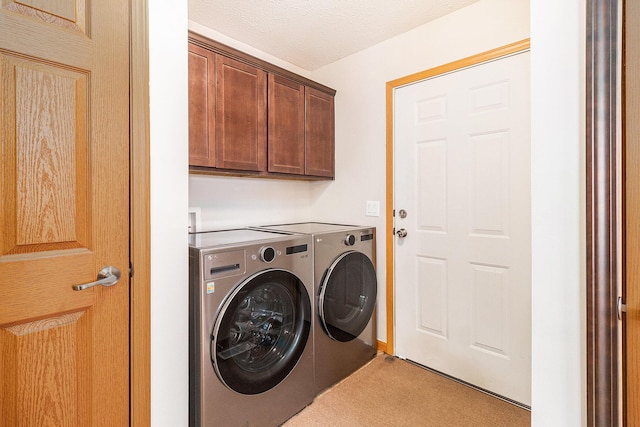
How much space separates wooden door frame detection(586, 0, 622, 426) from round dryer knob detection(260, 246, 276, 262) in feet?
4.20

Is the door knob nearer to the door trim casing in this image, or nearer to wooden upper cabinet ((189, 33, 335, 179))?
wooden upper cabinet ((189, 33, 335, 179))

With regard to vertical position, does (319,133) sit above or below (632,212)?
above

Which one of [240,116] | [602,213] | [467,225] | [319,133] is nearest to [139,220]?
[240,116]

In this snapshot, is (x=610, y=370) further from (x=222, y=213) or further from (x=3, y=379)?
(x=222, y=213)

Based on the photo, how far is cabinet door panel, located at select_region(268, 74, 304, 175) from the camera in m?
2.21

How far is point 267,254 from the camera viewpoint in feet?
5.43

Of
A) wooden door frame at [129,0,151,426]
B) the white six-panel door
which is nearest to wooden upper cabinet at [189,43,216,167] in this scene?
wooden door frame at [129,0,151,426]

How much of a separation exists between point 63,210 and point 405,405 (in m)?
1.96

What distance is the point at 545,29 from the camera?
2.97 ft

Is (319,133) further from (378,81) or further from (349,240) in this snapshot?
(349,240)

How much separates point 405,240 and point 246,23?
6.23 feet

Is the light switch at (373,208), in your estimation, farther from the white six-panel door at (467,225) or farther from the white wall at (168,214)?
the white wall at (168,214)

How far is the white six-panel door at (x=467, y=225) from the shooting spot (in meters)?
1.88

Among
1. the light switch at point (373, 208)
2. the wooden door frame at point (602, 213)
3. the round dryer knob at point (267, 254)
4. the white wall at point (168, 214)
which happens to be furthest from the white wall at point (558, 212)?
the light switch at point (373, 208)
